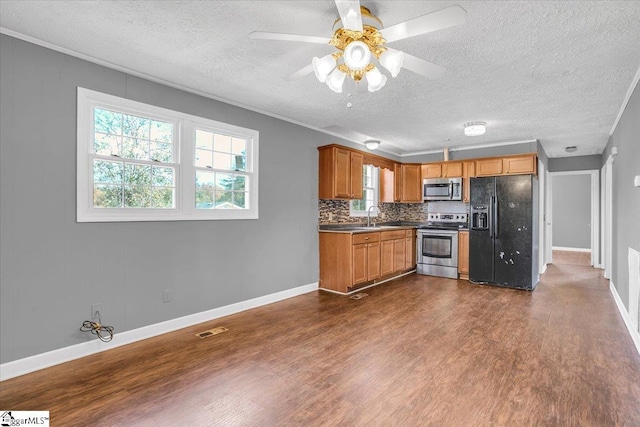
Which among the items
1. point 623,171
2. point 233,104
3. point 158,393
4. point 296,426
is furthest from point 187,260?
point 623,171

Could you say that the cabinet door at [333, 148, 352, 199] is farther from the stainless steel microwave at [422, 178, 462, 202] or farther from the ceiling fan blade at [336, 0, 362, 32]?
the ceiling fan blade at [336, 0, 362, 32]

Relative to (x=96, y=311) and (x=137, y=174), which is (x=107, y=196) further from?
(x=96, y=311)

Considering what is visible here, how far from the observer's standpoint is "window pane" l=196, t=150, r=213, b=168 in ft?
12.0

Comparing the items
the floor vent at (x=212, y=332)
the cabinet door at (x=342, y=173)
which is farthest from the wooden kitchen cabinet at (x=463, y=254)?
the floor vent at (x=212, y=332)

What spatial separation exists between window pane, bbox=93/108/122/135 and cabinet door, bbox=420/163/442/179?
5387 millimetres

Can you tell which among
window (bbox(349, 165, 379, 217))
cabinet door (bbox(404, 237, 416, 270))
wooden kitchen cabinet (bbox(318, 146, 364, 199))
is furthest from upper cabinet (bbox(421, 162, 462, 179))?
wooden kitchen cabinet (bbox(318, 146, 364, 199))

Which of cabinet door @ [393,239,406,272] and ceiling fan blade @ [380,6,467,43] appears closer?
ceiling fan blade @ [380,6,467,43]

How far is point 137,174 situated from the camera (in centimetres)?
315

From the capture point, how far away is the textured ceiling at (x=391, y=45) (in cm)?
209

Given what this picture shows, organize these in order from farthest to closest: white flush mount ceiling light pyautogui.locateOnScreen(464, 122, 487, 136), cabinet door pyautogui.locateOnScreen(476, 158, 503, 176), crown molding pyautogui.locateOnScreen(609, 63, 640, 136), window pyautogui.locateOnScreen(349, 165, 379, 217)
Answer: window pyautogui.locateOnScreen(349, 165, 379, 217)
cabinet door pyautogui.locateOnScreen(476, 158, 503, 176)
white flush mount ceiling light pyautogui.locateOnScreen(464, 122, 487, 136)
crown molding pyautogui.locateOnScreen(609, 63, 640, 136)

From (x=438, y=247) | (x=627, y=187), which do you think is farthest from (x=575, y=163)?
(x=627, y=187)

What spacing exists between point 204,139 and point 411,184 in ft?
14.5

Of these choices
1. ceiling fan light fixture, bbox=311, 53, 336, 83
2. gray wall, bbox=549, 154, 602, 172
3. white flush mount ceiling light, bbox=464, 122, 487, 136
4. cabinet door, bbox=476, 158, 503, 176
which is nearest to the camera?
ceiling fan light fixture, bbox=311, 53, 336, 83

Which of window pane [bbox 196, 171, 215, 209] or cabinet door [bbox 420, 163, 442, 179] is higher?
cabinet door [bbox 420, 163, 442, 179]
